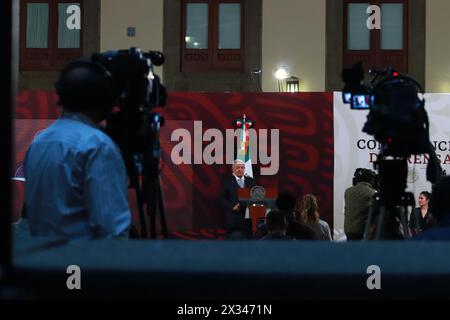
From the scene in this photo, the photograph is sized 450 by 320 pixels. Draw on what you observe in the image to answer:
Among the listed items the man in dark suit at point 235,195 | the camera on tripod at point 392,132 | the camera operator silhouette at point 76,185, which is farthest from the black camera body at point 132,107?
the man in dark suit at point 235,195

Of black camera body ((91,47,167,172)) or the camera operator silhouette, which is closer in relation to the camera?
the camera operator silhouette

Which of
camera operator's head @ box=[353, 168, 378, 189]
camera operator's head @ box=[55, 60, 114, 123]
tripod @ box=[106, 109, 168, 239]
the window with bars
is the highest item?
the window with bars

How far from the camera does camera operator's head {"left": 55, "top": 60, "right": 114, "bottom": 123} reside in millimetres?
3203

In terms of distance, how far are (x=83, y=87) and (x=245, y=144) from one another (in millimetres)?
9297

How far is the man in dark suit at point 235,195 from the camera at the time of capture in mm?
11820

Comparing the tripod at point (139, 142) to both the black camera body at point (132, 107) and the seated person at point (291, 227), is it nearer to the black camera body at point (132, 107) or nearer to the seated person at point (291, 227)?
the black camera body at point (132, 107)

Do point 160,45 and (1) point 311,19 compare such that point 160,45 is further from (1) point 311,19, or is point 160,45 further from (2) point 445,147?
(2) point 445,147

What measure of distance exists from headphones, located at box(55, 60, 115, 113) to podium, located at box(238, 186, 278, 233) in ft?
26.8

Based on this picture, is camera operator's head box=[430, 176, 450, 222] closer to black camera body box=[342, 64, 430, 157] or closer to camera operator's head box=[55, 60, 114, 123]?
black camera body box=[342, 64, 430, 157]

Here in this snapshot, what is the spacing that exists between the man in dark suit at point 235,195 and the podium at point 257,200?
0.12 m

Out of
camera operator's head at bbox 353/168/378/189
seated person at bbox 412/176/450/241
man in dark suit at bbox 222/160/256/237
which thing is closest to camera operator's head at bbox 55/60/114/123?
seated person at bbox 412/176/450/241

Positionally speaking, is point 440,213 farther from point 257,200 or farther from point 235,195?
point 235,195

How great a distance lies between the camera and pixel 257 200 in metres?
11.7

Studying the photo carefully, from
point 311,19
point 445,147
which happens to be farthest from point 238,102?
point 311,19
